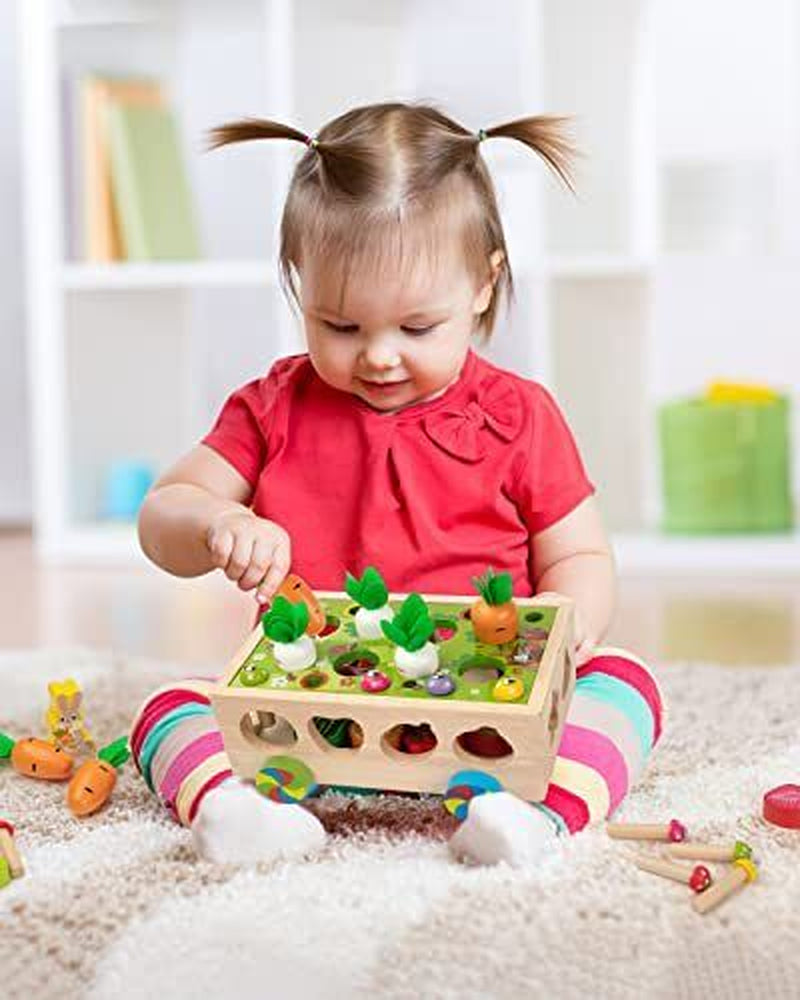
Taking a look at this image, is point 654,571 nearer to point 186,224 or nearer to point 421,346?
point 186,224

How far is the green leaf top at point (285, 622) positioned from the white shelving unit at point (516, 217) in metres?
1.38

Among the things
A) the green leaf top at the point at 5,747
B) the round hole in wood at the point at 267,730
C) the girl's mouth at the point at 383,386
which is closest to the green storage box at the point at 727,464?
the girl's mouth at the point at 383,386

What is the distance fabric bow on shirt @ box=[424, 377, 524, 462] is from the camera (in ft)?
3.97

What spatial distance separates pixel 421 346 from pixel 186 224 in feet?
5.16

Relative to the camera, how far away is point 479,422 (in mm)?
1224

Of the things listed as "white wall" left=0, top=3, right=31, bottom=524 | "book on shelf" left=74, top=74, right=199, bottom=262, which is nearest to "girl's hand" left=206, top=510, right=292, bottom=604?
"book on shelf" left=74, top=74, right=199, bottom=262

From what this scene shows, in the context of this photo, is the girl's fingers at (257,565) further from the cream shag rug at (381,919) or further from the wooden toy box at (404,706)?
the cream shag rug at (381,919)

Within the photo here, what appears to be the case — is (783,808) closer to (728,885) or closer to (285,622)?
(728,885)

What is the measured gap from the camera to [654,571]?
7.54 feet

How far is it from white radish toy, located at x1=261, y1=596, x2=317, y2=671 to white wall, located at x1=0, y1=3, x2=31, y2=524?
1999 mm

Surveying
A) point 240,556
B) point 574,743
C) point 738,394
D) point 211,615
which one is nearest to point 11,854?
point 240,556

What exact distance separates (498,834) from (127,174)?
1846mm

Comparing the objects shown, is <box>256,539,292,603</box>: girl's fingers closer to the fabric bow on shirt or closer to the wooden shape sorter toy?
the wooden shape sorter toy

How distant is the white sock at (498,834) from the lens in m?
0.90
